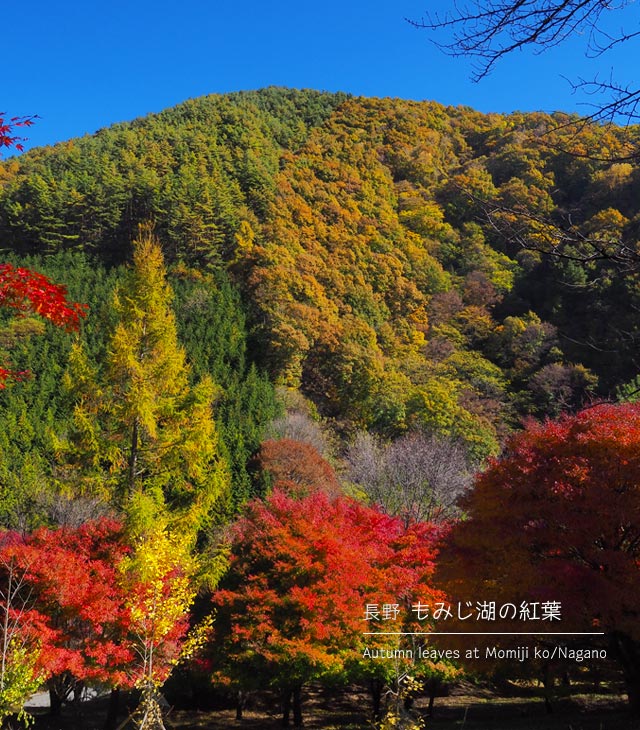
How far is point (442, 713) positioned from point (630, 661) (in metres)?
6.19

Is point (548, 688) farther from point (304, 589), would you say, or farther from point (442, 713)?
point (304, 589)

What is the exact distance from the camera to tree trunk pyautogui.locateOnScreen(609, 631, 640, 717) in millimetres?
8391

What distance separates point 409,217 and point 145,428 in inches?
1589

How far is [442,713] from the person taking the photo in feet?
43.8

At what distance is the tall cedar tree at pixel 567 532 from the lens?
24.4ft

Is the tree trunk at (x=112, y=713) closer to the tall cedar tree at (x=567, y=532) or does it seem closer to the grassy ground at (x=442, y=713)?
the grassy ground at (x=442, y=713)

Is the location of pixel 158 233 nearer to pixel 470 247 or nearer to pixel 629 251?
pixel 470 247

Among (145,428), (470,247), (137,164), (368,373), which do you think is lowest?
(145,428)

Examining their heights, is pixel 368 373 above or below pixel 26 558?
above

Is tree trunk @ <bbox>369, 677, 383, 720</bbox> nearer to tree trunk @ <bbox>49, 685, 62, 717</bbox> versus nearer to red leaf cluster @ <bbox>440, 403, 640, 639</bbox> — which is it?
red leaf cluster @ <bbox>440, 403, 640, 639</bbox>

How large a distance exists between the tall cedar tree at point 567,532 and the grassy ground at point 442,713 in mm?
2292

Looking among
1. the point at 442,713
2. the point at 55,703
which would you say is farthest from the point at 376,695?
the point at 55,703

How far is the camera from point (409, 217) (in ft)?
160

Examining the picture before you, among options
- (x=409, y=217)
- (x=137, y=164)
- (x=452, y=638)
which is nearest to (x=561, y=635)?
(x=452, y=638)
